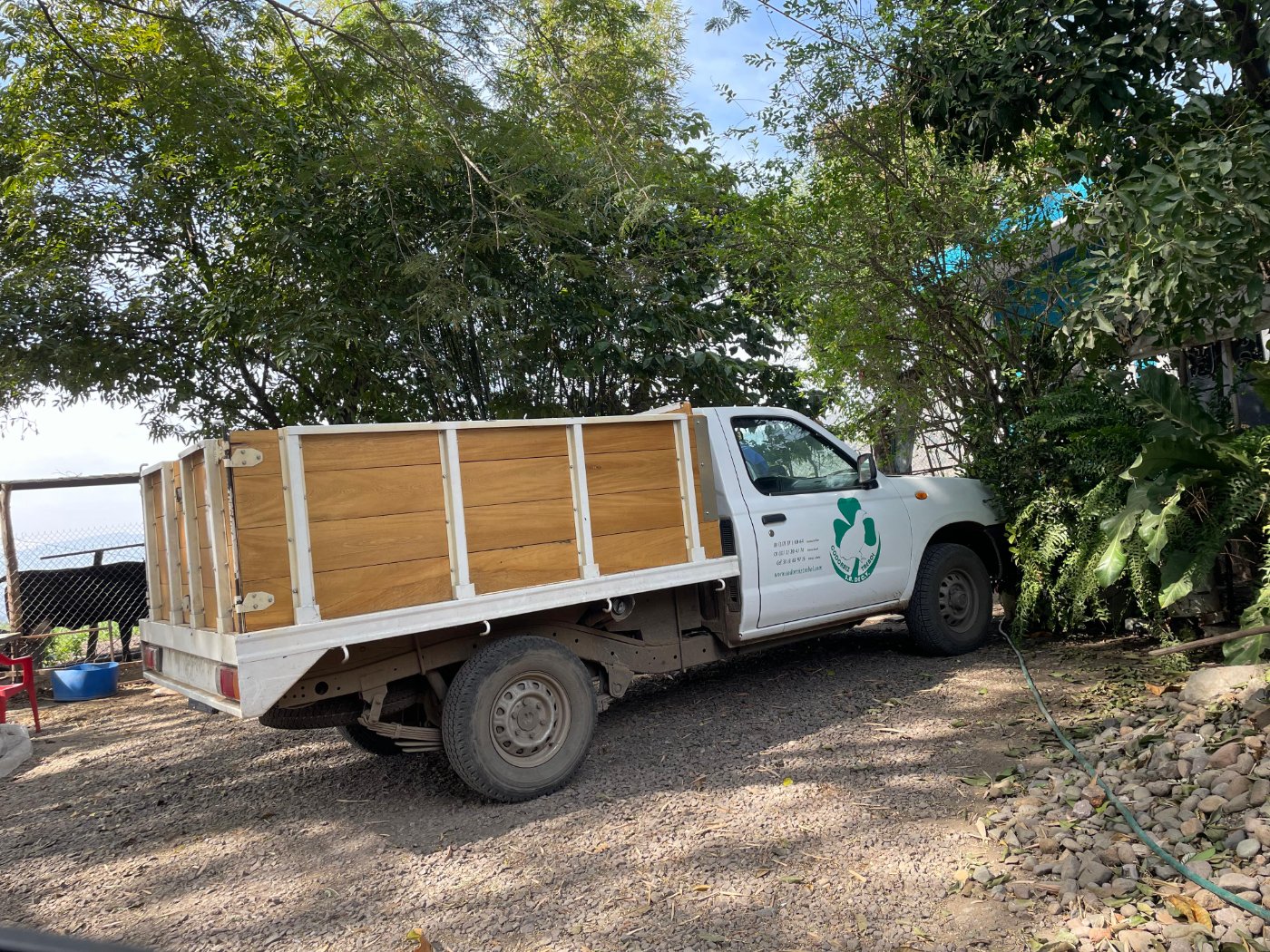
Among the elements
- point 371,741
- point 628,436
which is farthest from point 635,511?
point 371,741

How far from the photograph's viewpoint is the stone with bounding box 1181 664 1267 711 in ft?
14.7

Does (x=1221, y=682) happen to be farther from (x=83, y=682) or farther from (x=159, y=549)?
(x=83, y=682)

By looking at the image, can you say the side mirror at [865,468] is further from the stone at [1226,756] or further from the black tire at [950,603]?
the stone at [1226,756]

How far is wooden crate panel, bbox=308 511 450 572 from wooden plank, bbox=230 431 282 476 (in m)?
0.32

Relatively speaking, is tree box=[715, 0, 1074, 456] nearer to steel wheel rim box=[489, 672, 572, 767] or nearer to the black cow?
steel wheel rim box=[489, 672, 572, 767]

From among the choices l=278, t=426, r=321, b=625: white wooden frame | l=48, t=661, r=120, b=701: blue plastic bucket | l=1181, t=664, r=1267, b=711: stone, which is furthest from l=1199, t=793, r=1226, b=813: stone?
l=48, t=661, r=120, b=701: blue plastic bucket

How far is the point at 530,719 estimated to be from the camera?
470 centimetres

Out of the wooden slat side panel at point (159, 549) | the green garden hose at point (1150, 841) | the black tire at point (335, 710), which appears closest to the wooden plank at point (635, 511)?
the black tire at point (335, 710)

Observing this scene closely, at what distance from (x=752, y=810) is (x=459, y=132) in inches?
196

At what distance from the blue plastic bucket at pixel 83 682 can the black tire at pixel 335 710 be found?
5.10 m

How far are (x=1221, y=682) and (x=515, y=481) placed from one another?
12.4 feet

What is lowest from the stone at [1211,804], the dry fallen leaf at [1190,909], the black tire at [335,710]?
the dry fallen leaf at [1190,909]

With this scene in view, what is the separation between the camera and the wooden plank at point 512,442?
15.0 feet

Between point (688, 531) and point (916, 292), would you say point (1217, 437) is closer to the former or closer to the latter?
point (916, 292)
